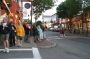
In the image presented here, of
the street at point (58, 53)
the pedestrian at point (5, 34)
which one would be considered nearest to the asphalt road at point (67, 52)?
the street at point (58, 53)

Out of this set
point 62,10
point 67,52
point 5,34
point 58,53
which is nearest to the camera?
point 5,34

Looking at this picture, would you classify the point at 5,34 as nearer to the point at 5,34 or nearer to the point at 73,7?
the point at 5,34

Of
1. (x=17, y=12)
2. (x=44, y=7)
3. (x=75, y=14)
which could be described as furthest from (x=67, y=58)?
(x=75, y=14)

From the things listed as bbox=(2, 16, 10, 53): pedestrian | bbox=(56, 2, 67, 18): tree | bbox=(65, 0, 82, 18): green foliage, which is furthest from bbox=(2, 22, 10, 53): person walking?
bbox=(56, 2, 67, 18): tree

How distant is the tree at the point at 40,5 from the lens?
41.8m

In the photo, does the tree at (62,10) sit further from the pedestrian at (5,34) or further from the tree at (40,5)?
the pedestrian at (5,34)

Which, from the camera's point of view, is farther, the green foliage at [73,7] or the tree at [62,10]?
the tree at [62,10]

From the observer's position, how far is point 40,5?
43.8m

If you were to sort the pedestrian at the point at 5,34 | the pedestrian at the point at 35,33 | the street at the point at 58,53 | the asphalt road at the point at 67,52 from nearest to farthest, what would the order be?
1. the street at the point at 58,53
2. the asphalt road at the point at 67,52
3. the pedestrian at the point at 5,34
4. the pedestrian at the point at 35,33

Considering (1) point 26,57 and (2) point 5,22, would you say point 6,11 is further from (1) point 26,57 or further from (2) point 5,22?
(1) point 26,57

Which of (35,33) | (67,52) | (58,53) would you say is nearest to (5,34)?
(58,53)

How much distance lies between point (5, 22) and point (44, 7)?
27.0m

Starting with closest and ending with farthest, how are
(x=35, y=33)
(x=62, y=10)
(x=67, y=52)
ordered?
1. (x=67, y=52)
2. (x=35, y=33)
3. (x=62, y=10)

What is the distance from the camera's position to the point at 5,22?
63.4 ft
